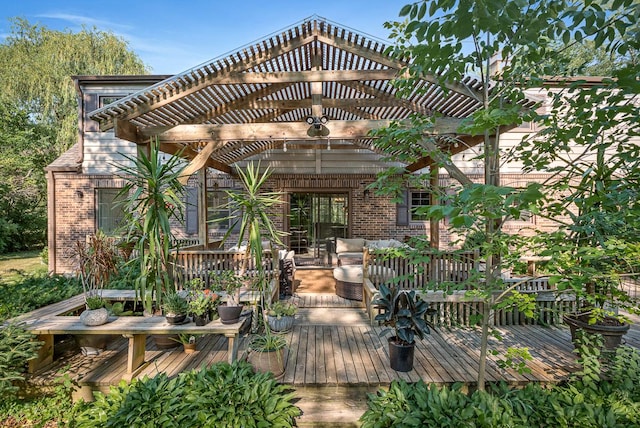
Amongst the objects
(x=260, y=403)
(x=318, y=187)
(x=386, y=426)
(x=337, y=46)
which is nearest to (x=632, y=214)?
(x=386, y=426)

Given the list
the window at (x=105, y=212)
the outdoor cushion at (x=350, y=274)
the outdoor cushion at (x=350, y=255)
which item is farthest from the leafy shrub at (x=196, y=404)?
the window at (x=105, y=212)

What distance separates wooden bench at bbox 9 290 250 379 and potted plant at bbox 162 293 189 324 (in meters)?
0.07

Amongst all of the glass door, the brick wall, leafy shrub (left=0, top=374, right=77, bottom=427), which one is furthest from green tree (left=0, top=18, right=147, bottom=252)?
leafy shrub (left=0, top=374, right=77, bottom=427)

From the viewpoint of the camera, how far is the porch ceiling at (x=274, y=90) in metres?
4.17

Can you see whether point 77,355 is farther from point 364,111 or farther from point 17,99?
point 17,99

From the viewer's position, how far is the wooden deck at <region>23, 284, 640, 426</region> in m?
3.18

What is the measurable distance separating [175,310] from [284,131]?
2.77 meters

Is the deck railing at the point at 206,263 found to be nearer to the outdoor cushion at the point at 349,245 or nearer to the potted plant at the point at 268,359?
→ the potted plant at the point at 268,359

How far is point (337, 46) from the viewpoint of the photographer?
4219mm

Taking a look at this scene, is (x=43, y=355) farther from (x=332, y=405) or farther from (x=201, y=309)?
(x=332, y=405)

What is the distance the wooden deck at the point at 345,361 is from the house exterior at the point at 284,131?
1823 millimetres

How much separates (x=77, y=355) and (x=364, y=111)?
6.14m

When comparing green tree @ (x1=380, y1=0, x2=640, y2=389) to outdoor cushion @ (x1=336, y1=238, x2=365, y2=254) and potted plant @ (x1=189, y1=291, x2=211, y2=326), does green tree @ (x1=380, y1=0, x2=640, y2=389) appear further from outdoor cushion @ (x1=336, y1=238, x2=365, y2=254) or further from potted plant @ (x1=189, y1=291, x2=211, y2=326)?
outdoor cushion @ (x1=336, y1=238, x2=365, y2=254)

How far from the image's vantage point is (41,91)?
1421 centimetres
